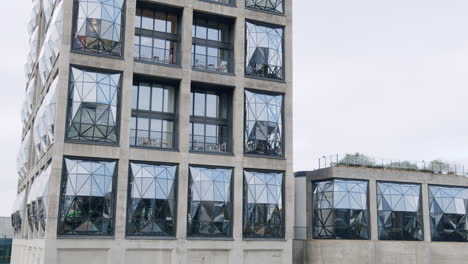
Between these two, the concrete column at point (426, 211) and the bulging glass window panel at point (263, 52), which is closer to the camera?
the bulging glass window panel at point (263, 52)

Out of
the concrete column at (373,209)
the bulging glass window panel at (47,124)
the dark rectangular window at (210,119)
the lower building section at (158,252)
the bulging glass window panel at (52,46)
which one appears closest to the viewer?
the lower building section at (158,252)

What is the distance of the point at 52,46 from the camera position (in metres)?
43.1

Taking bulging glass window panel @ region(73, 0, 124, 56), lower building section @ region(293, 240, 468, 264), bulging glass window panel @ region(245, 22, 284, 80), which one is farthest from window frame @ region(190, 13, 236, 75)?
lower building section @ region(293, 240, 468, 264)

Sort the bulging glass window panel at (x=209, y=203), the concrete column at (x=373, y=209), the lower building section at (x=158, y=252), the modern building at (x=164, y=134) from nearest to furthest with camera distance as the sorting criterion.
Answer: the lower building section at (x=158, y=252) < the modern building at (x=164, y=134) < the bulging glass window panel at (x=209, y=203) < the concrete column at (x=373, y=209)

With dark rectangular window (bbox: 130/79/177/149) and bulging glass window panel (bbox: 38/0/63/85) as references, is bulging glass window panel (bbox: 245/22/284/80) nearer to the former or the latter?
dark rectangular window (bbox: 130/79/177/149)

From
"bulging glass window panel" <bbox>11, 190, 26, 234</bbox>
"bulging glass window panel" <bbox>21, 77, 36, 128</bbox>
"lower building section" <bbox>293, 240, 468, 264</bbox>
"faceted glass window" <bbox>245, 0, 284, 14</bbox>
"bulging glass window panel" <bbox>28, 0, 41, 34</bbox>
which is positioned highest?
"bulging glass window panel" <bbox>28, 0, 41, 34</bbox>

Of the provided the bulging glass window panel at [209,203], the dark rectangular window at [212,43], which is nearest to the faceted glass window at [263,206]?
the bulging glass window panel at [209,203]

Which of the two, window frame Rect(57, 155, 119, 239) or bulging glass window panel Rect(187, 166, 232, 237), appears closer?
window frame Rect(57, 155, 119, 239)

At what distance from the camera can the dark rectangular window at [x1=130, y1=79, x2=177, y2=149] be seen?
42.6 meters

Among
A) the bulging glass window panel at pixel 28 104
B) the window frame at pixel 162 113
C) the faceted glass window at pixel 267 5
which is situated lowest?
the window frame at pixel 162 113

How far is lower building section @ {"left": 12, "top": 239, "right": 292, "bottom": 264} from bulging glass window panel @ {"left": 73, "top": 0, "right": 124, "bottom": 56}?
45.1 ft

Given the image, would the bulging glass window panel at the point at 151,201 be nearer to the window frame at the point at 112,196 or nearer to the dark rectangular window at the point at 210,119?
the window frame at the point at 112,196

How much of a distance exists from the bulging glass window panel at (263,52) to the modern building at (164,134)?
9cm

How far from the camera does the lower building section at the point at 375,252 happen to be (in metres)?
47.2
